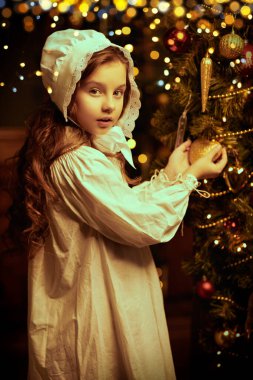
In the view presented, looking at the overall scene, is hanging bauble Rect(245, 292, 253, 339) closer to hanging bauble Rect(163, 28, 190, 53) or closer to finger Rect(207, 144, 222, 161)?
finger Rect(207, 144, 222, 161)

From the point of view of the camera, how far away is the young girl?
1523 millimetres

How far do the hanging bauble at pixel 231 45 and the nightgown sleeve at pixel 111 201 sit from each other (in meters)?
0.42

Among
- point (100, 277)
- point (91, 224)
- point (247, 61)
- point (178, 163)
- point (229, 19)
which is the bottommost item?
point (100, 277)

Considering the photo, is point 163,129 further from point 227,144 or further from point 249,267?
point 249,267

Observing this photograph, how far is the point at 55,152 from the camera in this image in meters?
1.56

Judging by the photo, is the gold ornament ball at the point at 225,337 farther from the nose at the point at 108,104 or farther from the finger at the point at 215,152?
the nose at the point at 108,104

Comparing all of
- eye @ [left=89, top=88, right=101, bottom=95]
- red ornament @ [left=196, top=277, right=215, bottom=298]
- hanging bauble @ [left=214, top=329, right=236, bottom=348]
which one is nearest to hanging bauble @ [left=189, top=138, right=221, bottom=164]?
eye @ [left=89, top=88, right=101, bottom=95]

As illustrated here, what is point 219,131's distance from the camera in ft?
5.68

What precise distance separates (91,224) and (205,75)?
54cm

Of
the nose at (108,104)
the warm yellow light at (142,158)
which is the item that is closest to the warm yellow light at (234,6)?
the nose at (108,104)

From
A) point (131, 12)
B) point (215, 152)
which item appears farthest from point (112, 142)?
point (131, 12)

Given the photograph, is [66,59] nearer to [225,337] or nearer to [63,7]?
[63,7]

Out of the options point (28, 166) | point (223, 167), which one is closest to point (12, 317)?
point (28, 166)

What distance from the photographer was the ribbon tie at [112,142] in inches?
64.1
